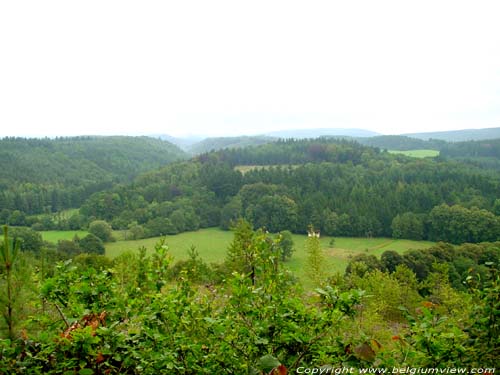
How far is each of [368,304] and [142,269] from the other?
23770 millimetres

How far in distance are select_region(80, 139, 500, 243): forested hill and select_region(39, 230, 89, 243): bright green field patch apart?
32.8 feet

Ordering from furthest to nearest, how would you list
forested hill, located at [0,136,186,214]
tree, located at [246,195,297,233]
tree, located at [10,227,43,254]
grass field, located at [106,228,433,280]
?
forested hill, located at [0,136,186,214] → tree, located at [246,195,297,233] → grass field, located at [106,228,433,280] → tree, located at [10,227,43,254]

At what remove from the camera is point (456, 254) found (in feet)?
154

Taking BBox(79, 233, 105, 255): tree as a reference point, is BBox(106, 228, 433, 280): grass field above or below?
below

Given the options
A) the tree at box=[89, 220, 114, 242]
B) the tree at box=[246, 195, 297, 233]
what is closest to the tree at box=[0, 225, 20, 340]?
the tree at box=[89, 220, 114, 242]

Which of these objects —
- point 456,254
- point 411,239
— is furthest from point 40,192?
point 456,254

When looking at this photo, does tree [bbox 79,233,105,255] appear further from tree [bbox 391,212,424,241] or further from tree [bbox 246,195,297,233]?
tree [bbox 391,212,424,241]

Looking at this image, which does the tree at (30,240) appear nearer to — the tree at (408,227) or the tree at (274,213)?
the tree at (274,213)

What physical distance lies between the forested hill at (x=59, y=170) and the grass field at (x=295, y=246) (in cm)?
4334

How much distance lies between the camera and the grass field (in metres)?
61.7

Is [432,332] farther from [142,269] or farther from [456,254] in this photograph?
[456,254]

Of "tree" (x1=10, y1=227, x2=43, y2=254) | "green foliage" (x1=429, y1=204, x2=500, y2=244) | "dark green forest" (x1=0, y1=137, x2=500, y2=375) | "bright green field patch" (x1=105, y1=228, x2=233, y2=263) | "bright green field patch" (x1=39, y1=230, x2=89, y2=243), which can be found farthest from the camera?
"bright green field patch" (x1=39, y1=230, x2=89, y2=243)

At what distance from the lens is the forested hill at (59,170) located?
107 meters

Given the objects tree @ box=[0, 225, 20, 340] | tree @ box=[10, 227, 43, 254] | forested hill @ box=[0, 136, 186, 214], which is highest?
tree @ box=[0, 225, 20, 340]
